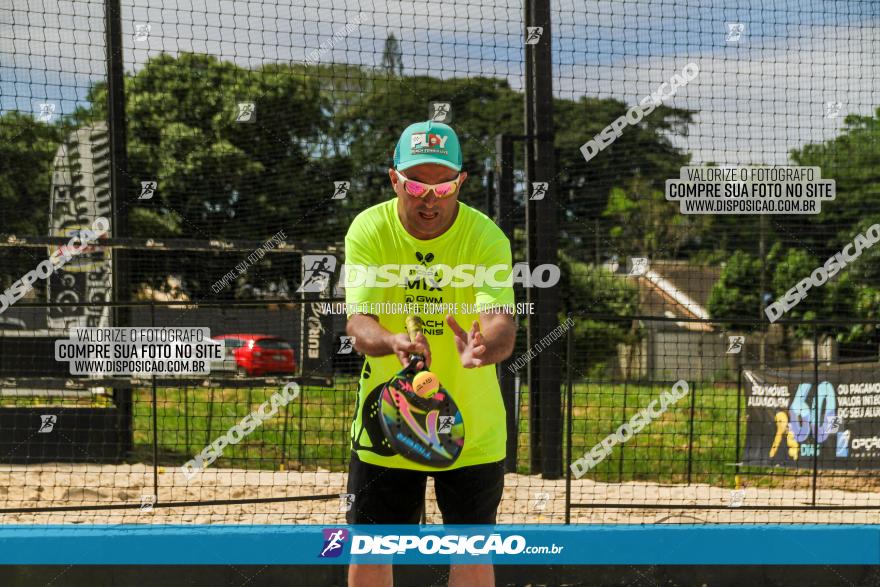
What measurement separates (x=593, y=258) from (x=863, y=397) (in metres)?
27.6

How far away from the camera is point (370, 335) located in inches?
134

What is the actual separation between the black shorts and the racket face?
3.3 inches

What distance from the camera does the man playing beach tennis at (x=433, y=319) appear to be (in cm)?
351

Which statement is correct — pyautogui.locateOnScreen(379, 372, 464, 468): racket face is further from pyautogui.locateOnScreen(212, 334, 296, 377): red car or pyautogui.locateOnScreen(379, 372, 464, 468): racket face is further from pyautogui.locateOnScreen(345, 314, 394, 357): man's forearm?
pyautogui.locateOnScreen(212, 334, 296, 377): red car

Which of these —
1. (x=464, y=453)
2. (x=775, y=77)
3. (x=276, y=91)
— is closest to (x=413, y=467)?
(x=464, y=453)

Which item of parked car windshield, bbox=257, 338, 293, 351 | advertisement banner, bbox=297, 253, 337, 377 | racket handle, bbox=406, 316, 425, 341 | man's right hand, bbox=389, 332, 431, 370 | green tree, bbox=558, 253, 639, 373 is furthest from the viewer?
green tree, bbox=558, 253, 639, 373

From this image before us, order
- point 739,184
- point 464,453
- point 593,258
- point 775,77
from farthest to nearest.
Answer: point 593,258
point 775,77
point 739,184
point 464,453

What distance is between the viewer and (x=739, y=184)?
7.54 m

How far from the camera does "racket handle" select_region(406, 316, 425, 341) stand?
3.47m

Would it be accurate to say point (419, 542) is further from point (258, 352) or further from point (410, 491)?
point (258, 352)

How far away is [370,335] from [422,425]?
0.36 meters

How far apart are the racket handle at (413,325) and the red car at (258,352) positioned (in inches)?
241

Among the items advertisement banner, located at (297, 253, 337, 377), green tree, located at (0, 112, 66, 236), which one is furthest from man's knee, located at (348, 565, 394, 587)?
green tree, located at (0, 112, 66, 236)

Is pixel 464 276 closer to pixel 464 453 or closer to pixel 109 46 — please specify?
pixel 464 453
